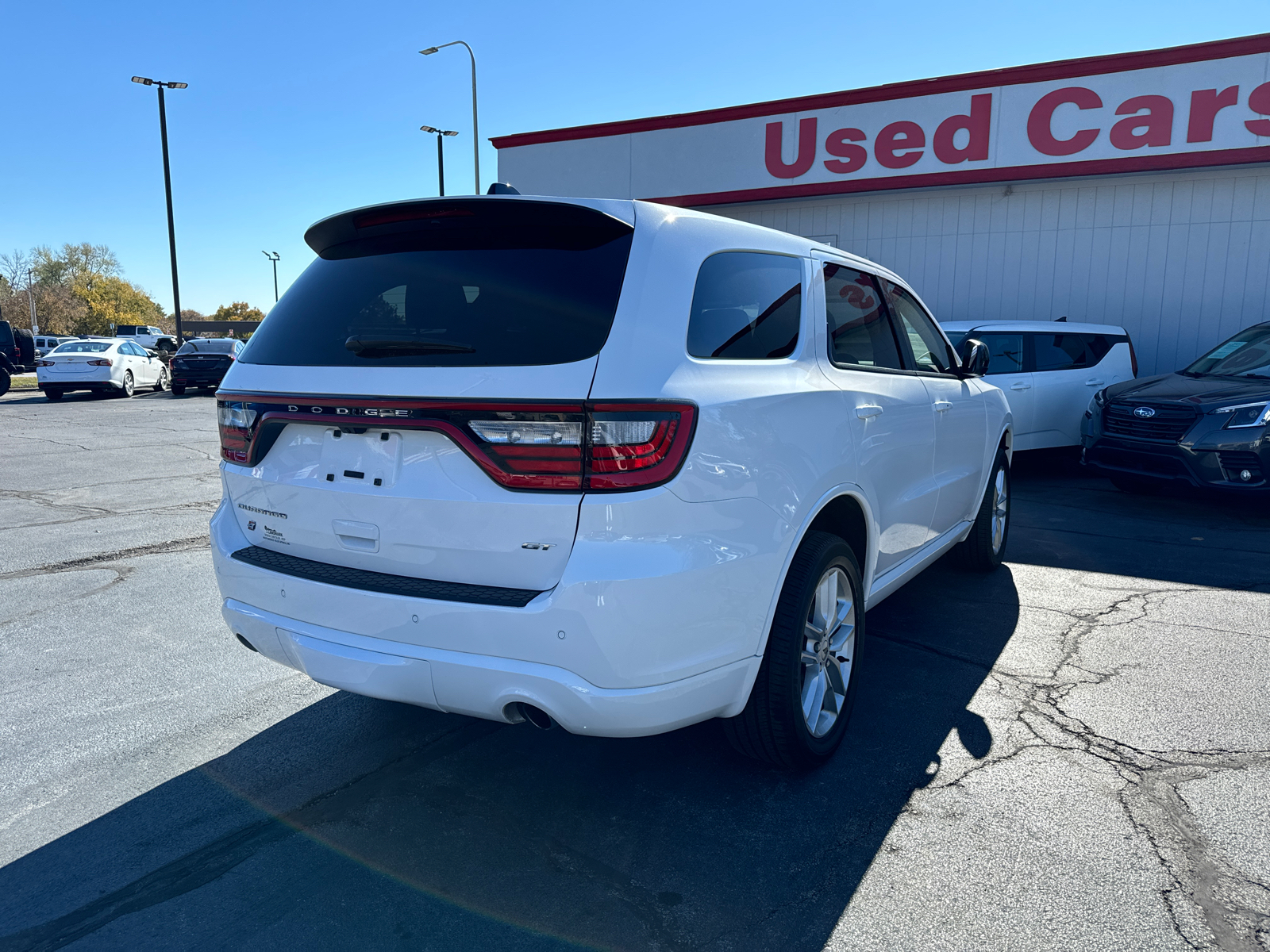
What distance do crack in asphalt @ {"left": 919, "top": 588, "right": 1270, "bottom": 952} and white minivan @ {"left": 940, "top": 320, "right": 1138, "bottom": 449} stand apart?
530 centimetres

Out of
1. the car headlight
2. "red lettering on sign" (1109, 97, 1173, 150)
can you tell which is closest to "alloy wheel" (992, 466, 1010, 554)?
the car headlight

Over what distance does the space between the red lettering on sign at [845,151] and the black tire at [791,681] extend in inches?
477

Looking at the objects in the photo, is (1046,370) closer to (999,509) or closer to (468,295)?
(999,509)

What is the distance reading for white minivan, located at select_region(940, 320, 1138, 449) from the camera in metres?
9.38

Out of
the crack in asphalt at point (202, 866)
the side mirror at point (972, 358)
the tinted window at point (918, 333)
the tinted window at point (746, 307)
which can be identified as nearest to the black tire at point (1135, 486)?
the side mirror at point (972, 358)

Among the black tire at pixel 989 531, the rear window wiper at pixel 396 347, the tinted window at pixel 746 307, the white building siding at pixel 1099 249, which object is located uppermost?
the white building siding at pixel 1099 249

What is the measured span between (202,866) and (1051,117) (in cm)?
1352

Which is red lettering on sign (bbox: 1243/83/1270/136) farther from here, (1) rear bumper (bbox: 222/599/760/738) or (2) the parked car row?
(2) the parked car row

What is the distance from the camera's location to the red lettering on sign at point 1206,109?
1131 centimetres

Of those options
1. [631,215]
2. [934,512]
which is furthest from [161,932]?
[934,512]

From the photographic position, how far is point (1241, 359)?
27.6 ft

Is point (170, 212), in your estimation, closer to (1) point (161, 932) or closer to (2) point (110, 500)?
(2) point (110, 500)

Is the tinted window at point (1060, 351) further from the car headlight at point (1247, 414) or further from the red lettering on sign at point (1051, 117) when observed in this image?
the red lettering on sign at point (1051, 117)

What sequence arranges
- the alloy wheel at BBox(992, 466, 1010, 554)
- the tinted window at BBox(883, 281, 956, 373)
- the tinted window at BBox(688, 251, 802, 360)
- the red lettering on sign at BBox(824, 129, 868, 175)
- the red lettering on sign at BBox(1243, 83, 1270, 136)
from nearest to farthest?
1. the tinted window at BBox(688, 251, 802, 360)
2. the tinted window at BBox(883, 281, 956, 373)
3. the alloy wheel at BBox(992, 466, 1010, 554)
4. the red lettering on sign at BBox(1243, 83, 1270, 136)
5. the red lettering on sign at BBox(824, 129, 868, 175)
